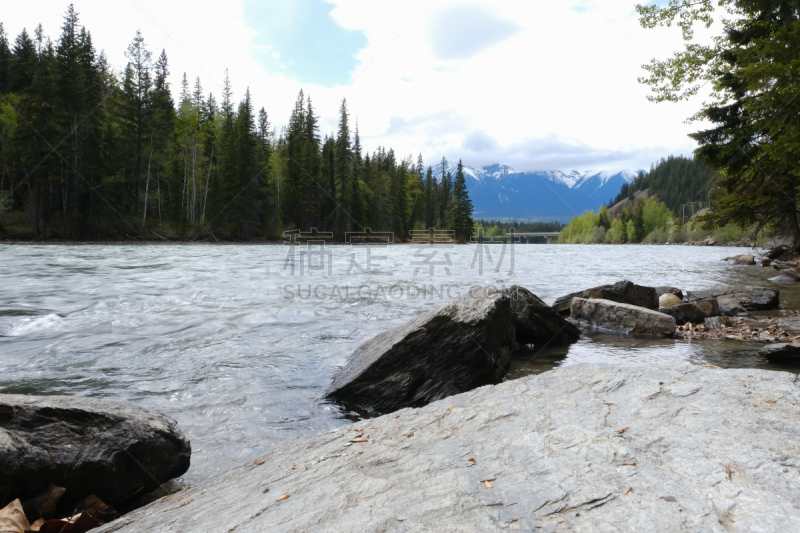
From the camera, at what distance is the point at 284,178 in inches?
2415

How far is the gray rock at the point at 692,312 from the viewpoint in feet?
30.0

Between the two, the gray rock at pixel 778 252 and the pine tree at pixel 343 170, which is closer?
the gray rock at pixel 778 252

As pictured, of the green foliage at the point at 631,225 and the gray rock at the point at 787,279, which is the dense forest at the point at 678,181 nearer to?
the green foliage at the point at 631,225

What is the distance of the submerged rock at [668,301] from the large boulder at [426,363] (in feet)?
Answer: 23.2

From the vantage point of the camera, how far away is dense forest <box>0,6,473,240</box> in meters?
34.6

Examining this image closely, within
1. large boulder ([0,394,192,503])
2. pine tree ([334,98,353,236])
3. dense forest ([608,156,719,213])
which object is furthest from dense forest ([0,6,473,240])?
dense forest ([608,156,719,213])

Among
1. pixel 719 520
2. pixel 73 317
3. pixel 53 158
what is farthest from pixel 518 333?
pixel 53 158

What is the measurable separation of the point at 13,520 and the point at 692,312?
35.5 ft

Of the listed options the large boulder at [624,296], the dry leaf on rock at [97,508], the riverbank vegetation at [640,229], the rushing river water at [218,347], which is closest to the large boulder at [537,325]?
the rushing river water at [218,347]

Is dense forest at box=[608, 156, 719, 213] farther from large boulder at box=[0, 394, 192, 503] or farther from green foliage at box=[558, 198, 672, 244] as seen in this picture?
large boulder at box=[0, 394, 192, 503]

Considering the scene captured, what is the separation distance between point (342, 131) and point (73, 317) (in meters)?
58.4

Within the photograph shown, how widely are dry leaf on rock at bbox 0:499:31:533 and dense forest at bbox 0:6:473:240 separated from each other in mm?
37733

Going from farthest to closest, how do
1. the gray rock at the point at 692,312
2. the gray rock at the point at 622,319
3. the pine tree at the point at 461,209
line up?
the pine tree at the point at 461,209 < the gray rock at the point at 692,312 < the gray rock at the point at 622,319

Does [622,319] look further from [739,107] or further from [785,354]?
[739,107]
